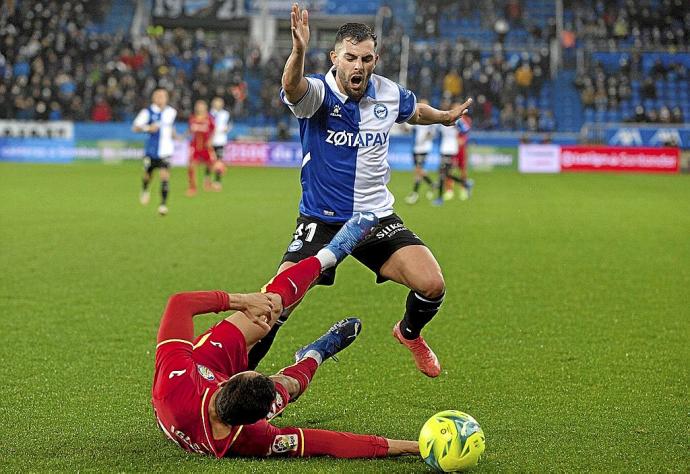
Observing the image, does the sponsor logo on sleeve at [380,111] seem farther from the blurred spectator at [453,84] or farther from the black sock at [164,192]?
the blurred spectator at [453,84]

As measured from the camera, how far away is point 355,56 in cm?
632

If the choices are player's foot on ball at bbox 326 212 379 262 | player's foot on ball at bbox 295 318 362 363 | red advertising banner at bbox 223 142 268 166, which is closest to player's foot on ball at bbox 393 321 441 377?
player's foot on ball at bbox 295 318 362 363

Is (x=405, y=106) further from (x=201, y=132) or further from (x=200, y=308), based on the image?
(x=201, y=132)

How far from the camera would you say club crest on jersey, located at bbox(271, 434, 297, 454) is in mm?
5137

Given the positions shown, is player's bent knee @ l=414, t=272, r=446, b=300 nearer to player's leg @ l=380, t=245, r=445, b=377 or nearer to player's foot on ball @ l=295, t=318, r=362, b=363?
player's leg @ l=380, t=245, r=445, b=377

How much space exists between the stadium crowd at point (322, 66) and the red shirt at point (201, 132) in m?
9.68

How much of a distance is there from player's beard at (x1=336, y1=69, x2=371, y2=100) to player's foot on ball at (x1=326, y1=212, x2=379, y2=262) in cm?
81

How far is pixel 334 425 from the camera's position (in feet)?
19.3

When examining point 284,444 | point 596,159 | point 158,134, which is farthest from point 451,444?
point 596,159

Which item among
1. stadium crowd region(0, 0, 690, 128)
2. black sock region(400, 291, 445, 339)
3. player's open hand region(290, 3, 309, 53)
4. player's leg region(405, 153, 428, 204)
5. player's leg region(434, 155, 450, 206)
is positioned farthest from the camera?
stadium crowd region(0, 0, 690, 128)

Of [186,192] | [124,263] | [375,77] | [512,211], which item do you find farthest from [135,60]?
[375,77]

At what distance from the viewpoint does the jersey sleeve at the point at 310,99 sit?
6.23 metres

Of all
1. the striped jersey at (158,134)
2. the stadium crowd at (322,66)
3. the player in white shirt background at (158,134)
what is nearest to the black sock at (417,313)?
the player in white shirt background at (158,134)

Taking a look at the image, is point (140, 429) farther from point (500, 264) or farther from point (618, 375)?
point (500, 264)
